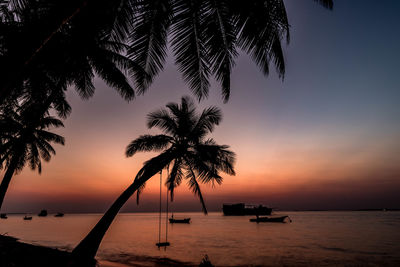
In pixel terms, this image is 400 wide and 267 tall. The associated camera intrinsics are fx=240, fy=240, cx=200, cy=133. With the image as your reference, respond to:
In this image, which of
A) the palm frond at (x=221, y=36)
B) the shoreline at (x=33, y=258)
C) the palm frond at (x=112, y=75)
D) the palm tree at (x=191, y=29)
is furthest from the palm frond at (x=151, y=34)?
the shoreline at (x=33, y=258)

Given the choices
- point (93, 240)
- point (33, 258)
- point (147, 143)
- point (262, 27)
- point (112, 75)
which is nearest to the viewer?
point (262, 27)

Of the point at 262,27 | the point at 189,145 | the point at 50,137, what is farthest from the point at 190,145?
the point at 50,137

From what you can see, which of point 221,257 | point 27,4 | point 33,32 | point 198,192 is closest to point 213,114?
point 198,192

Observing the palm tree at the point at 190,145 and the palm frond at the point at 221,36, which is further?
the palm tree at the point at 190,145

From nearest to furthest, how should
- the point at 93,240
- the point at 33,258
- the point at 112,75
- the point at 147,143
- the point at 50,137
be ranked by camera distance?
the point at 33,258 < the point at 93,240 < the point at 112,75 < the point at 147,143 < the point at 50,137

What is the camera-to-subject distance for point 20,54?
7.66ft

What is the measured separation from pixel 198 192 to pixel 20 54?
31.5 ft

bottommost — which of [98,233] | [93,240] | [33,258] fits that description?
[33,258]

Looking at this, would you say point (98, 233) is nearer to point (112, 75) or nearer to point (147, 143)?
point (147, 143)

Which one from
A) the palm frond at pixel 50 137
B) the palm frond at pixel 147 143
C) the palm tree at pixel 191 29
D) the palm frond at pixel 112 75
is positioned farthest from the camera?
the palm frond at pixel 50 137

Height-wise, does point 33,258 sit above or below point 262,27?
below

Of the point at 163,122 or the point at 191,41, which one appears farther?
the point at 163,122

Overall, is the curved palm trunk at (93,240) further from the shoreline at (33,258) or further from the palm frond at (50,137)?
the palm frond at (50,137)

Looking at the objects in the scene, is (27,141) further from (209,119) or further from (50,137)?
(209,119)
